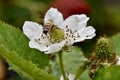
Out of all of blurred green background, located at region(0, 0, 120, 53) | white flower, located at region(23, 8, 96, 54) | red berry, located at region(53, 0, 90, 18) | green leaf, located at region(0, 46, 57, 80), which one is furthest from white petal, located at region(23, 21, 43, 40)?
blurred green background, located at region(0, 0, 120, 53)

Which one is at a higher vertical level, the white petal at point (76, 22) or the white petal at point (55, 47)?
the white petal at point (76, 22)

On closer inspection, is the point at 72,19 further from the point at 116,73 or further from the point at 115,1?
the point at 115,1

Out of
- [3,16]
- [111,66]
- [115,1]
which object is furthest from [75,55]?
[115,1]

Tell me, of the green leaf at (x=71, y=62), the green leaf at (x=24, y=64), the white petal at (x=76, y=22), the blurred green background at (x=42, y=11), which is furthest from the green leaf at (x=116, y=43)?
the blurred green background at (x=42, y=11)

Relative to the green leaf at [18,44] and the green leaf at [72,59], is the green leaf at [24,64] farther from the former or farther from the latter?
the green leaf at [72,59]

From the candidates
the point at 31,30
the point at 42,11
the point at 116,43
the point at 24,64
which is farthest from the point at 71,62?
the point at 42,11

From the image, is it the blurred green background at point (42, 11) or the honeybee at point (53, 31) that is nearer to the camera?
the honeybee at point (53, 31)

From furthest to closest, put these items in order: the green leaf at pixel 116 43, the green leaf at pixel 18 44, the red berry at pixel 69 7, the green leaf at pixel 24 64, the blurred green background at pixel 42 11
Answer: the blurred green background at pixel 42 11
the red berry at pixel 69 7
the green leaf at pixel 116 43
the green leaf at pixel 18 44
the green leaf at pixel 24 64
